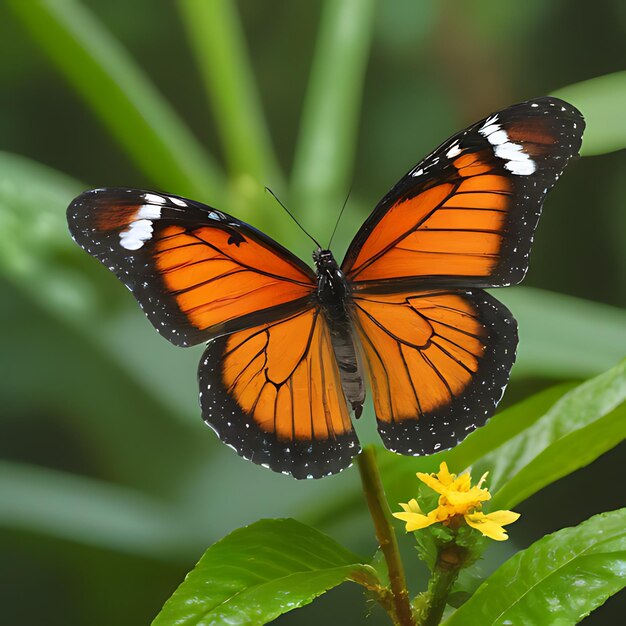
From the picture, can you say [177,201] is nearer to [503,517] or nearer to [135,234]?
[135,234]

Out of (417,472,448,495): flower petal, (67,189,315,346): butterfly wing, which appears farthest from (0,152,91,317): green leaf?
(417,472,448,495): flower petal

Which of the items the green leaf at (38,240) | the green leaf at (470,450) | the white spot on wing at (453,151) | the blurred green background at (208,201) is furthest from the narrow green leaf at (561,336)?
the green leaf at (38,240)

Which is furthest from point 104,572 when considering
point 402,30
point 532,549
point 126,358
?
point 402,30

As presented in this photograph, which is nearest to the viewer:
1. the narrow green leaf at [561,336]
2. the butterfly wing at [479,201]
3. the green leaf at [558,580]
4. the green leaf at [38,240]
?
the green leaf at [558,580]

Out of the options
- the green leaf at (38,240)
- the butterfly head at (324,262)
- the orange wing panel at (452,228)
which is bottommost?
the orange wing panel at (452,228)

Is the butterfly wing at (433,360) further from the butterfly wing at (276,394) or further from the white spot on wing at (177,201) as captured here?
the white spot on wing at (177,201)

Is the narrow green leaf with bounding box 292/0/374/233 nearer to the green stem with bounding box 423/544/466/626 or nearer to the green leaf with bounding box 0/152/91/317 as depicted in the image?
the green leaf with bounding box 0/152/91/317

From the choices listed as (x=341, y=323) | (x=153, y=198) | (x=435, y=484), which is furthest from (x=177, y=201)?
(x=435, y=484)
